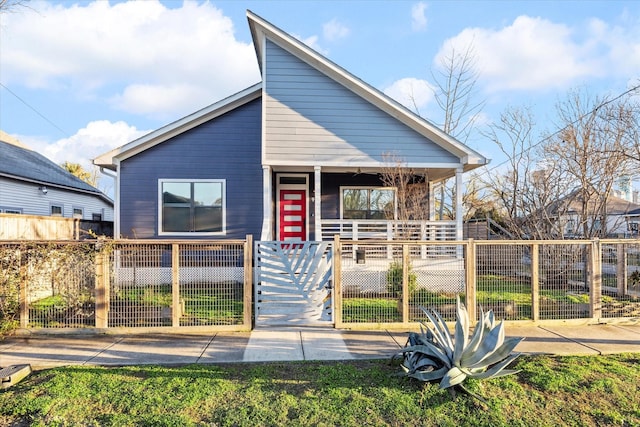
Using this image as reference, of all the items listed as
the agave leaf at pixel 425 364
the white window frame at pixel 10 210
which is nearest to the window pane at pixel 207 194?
the agave leaf at pixel 425 364

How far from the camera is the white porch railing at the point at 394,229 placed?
410 inches

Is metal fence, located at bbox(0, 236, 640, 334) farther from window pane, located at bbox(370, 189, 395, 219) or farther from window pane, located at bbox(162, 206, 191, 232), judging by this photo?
window pane, located at bbox(370, 189, 395, 219)

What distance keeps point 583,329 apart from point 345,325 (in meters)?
4.13

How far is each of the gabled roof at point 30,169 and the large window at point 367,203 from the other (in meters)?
12.8

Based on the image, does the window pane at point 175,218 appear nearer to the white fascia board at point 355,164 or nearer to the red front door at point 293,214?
the red front door at point 293,214

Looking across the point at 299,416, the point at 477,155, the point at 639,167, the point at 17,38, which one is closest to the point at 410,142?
the point at 477,155

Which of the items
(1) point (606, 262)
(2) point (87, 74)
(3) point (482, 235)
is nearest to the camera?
(1) point (606, 262)

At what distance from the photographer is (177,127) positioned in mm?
10484

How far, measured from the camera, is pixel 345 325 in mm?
6777

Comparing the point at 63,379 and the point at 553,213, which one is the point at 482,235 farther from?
the point at 63,379

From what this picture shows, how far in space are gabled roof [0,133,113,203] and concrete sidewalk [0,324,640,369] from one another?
11977 millimetres

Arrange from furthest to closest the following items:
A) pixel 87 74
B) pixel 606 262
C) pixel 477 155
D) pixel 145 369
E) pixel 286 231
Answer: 1. pixel 87 74
2. pixel 286 231
3. pixel 477 155
4. pixel 606 262
5. pixel 145 369

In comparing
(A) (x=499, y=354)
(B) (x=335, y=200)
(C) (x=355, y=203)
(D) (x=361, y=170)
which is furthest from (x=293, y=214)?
(A) (x=499, y=354)

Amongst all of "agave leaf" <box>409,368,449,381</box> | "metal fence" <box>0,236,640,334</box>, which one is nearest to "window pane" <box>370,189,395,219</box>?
"metal fence" <box>0,236,640,334</box>
